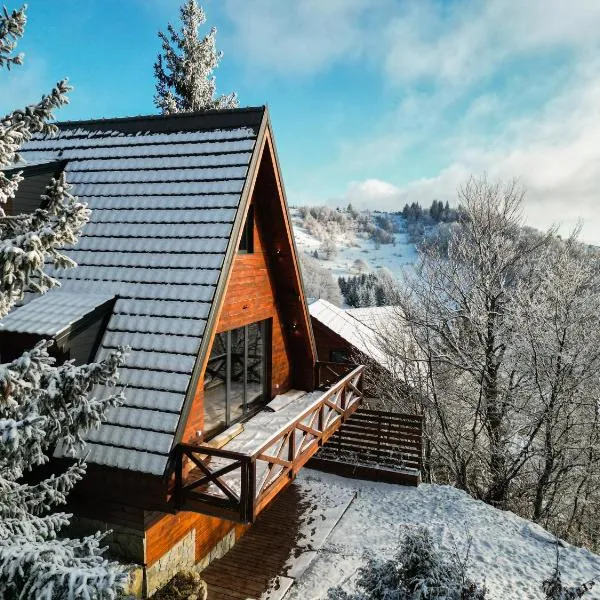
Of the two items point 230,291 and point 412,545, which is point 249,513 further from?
point 230,291

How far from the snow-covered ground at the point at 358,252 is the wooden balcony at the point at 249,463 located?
97.6 m

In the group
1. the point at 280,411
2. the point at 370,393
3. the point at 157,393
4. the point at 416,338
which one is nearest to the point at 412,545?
the point at 157,393

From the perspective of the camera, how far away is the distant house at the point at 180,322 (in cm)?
648

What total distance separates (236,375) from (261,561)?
3537 millimetres

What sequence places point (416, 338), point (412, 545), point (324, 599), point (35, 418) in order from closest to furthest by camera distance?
point (35, 418) < point (412, 545) < point (324, 599) < point (416, 338)

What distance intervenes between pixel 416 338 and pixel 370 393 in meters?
4.39

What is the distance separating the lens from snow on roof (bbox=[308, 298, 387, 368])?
22.3 meters

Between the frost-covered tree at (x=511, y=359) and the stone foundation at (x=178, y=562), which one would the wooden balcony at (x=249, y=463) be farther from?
the frost-covered tree at (x=511, y=359)

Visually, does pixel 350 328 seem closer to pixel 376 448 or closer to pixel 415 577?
pixel 376 448

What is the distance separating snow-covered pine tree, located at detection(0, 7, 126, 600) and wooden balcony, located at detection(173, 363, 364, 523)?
171 centimetres

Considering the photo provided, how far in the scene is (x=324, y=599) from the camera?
303 inches

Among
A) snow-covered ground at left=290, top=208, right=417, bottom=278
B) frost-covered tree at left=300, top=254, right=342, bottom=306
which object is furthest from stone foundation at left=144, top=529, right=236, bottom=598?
snow-covered ground at left=290, top=208, right=417, bottom=278

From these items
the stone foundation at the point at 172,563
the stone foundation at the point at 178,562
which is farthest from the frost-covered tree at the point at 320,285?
the stone foundation at the point at 172,563

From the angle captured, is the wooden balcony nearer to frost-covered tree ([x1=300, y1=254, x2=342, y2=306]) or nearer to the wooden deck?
the wooden deck
